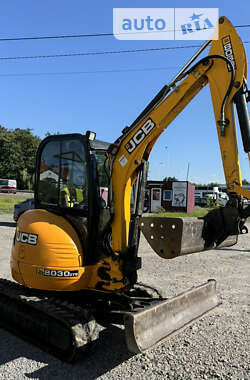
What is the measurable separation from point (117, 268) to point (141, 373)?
1.20 metres

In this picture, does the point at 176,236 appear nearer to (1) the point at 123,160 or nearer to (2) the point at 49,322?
(1) the point at 123,160

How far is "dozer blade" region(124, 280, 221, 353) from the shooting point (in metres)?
3.69

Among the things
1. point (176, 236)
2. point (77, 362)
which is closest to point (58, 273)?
point (77, 362)

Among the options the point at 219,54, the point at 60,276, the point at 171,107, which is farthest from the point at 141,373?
the point at 219,54

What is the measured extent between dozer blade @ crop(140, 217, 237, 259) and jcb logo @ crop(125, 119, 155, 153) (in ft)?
3.10

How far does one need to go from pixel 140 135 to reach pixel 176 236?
133cm

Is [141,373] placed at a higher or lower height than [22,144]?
lower

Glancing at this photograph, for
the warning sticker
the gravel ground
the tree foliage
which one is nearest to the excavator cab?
the warning sticker

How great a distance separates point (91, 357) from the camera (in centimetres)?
408

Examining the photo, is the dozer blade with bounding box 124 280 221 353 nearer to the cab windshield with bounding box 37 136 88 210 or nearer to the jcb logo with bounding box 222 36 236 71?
the cab windshield with bounding box 37 136 88 210

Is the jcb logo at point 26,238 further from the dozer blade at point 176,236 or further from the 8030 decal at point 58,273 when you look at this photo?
the dozer blade at point 176,236

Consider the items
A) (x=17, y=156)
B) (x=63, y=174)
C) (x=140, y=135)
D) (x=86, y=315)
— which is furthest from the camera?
(x=17, y=156)

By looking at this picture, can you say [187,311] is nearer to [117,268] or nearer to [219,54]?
[117,268]

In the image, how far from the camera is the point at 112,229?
177 inches
